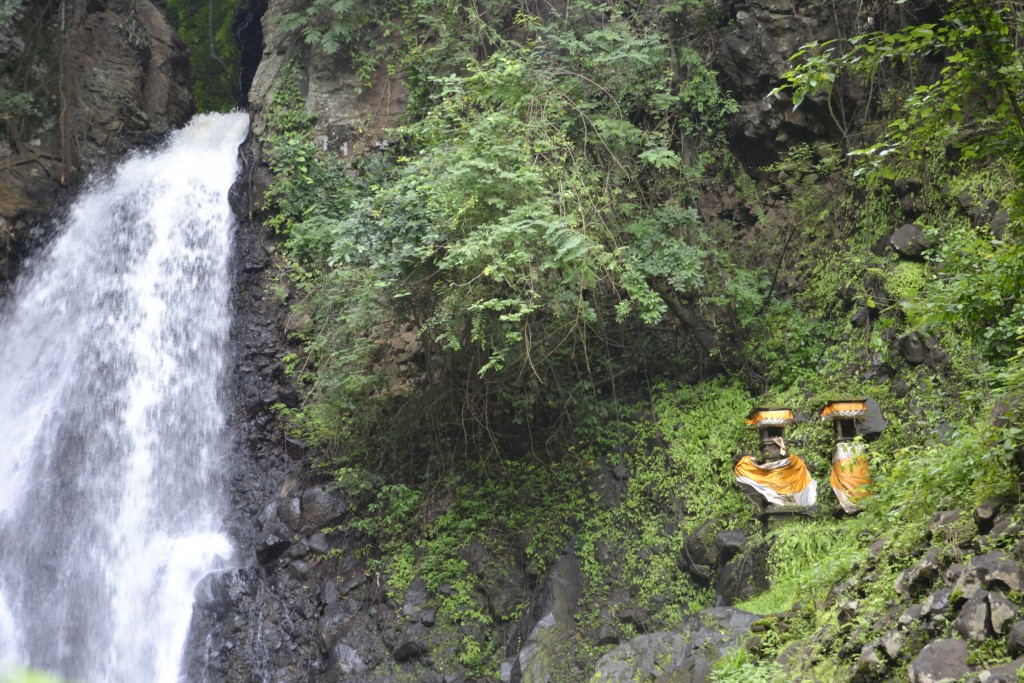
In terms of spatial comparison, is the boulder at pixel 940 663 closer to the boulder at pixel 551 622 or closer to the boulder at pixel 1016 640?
the boulder at pixel 1016 640

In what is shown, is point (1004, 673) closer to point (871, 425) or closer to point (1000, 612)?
point (1000, 612)

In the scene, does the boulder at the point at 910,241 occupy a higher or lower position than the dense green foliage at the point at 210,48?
lower

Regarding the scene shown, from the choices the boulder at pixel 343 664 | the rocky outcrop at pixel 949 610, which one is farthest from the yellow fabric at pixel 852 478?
the boulder at pixel 343 664

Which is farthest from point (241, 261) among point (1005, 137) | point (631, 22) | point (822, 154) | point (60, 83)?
point (1005, 137)

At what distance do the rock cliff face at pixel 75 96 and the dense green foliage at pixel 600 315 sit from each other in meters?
4.86

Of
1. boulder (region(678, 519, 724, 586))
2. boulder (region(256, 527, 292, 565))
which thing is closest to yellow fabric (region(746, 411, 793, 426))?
boulder (region(678, 519, 724, 586))

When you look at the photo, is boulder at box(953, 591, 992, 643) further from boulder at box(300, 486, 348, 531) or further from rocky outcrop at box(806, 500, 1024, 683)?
boulder at box(300, 486, 348, 531)

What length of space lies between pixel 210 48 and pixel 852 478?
1645 cm

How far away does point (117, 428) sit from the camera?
11.0m

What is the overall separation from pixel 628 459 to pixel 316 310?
4749 mm

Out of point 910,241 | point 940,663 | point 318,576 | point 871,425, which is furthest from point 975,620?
point 318,576

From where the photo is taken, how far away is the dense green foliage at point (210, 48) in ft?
57.7

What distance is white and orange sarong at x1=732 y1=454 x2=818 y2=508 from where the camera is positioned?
25.0 ft

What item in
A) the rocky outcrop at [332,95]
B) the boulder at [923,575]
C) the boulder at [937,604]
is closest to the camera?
the boulder at [937,604]
